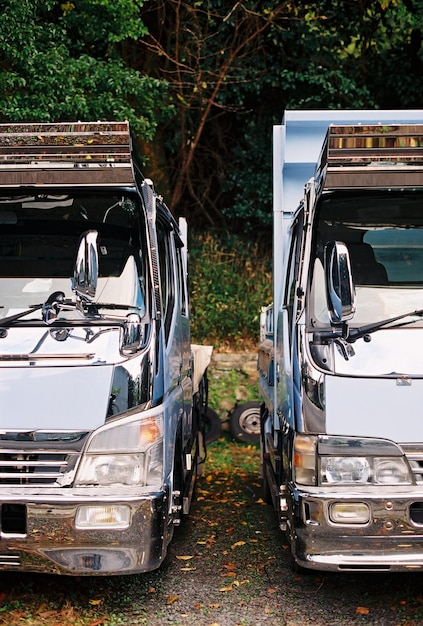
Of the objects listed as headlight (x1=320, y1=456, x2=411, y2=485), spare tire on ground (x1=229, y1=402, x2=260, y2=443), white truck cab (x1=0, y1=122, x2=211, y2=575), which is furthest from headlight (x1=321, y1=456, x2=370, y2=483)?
spare tire on ground (x1=229, y1=402, x2=260, y2=443)

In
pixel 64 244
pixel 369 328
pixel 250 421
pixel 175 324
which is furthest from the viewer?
pixel 250 421

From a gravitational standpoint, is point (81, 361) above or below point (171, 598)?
above

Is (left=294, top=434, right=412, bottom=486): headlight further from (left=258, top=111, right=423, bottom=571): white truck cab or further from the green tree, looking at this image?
the green tree

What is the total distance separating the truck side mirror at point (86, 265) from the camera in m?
4.76

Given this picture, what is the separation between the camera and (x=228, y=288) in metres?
15.1

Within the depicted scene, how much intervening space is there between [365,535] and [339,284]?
1.44m

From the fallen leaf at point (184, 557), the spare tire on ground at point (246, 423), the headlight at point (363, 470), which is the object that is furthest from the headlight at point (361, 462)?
the spare tire on ground at point (246, 423)

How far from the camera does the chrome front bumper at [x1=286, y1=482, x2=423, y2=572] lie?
15.3 ft

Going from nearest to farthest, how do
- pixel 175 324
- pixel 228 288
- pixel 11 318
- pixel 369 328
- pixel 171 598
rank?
pixel 369 328 → pixel 11 318 → pixel 171 598 → pixel 175 324 → pixel 228 288

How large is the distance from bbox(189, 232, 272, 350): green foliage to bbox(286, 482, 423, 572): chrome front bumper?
933 centimetres

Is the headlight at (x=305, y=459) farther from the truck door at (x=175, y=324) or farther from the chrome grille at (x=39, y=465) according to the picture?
the chrome grille at (x=39, y=465)

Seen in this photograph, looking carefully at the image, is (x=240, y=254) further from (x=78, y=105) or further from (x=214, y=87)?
(x=78, y=105)

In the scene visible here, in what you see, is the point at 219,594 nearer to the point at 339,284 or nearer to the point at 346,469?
the point at 346,469

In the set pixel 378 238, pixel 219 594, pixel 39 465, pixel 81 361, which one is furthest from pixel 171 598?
pixel 378 238
